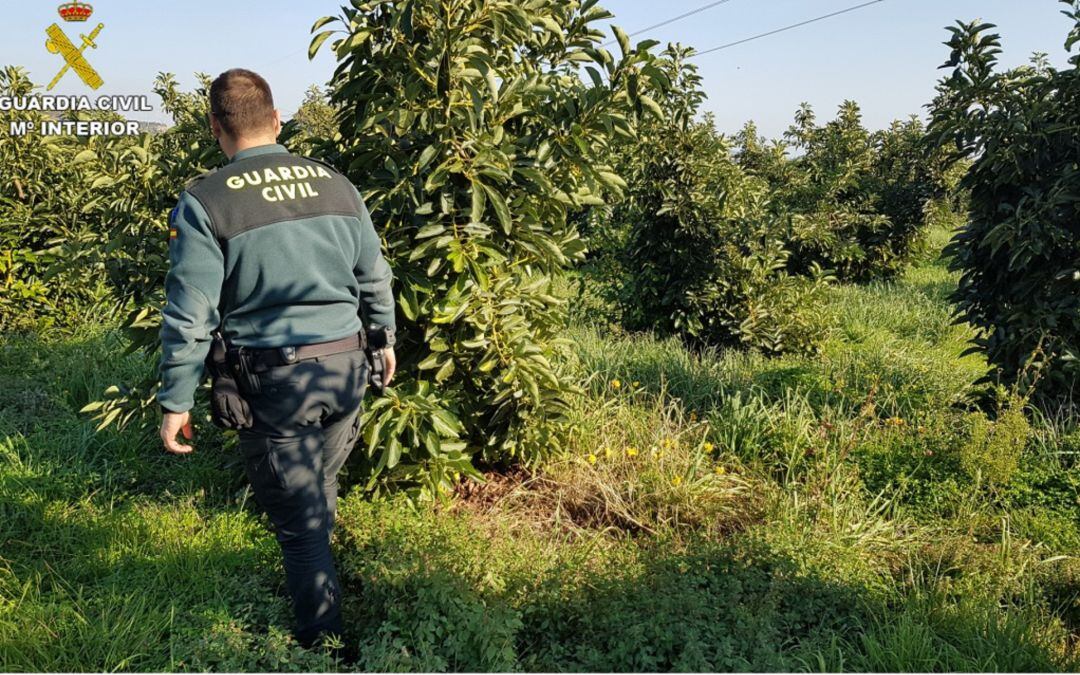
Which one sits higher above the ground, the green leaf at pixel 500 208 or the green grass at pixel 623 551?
the green leaf at pixel 500 208

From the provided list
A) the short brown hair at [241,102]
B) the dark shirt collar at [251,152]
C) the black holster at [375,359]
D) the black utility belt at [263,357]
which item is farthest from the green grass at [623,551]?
the short brown hair at [241,102]

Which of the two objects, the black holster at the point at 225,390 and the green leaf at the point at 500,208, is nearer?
the black holster at the point at 225,390

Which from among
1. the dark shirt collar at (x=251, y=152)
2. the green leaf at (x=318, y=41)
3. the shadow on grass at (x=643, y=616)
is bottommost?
the shadow on grass at (x=643, y=616)

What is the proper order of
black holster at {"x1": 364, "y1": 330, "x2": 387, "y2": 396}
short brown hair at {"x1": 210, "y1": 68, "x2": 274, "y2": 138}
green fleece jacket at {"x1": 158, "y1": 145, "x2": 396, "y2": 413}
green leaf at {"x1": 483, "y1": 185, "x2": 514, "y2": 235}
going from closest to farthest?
green fleece jacket at {"x1": 158, "y1": 145, "x2": 396, "y2": 413} → short brown hair at {"x1": 210, "y1": 68, "x2": 274, "y2": 138} → black holster at {"x1": 364, "y1": 330, "x2": 387, "y2": 396} → green leaf at {"x1": 483, "y1": 185, "x2": 514, "y2": 235}

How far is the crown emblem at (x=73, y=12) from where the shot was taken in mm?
7590

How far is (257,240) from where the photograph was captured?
2.62m

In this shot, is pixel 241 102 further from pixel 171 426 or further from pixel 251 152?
pixel 171 426

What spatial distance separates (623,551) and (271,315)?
1871mm

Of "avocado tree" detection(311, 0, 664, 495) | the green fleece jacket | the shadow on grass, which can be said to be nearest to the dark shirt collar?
the green fleece jacket

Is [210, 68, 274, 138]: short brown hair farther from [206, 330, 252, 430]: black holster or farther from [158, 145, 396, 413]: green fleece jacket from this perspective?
[206, 330, 252, 430]: black holster

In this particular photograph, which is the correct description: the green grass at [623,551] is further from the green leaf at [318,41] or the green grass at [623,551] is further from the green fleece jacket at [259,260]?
the green leaf at [318,41]

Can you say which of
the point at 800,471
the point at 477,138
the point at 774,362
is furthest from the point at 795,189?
the point at 477,138

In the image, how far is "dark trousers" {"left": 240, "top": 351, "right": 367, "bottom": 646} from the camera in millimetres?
2691

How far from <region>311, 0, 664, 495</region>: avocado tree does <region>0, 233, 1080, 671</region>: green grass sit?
1.82 feet
